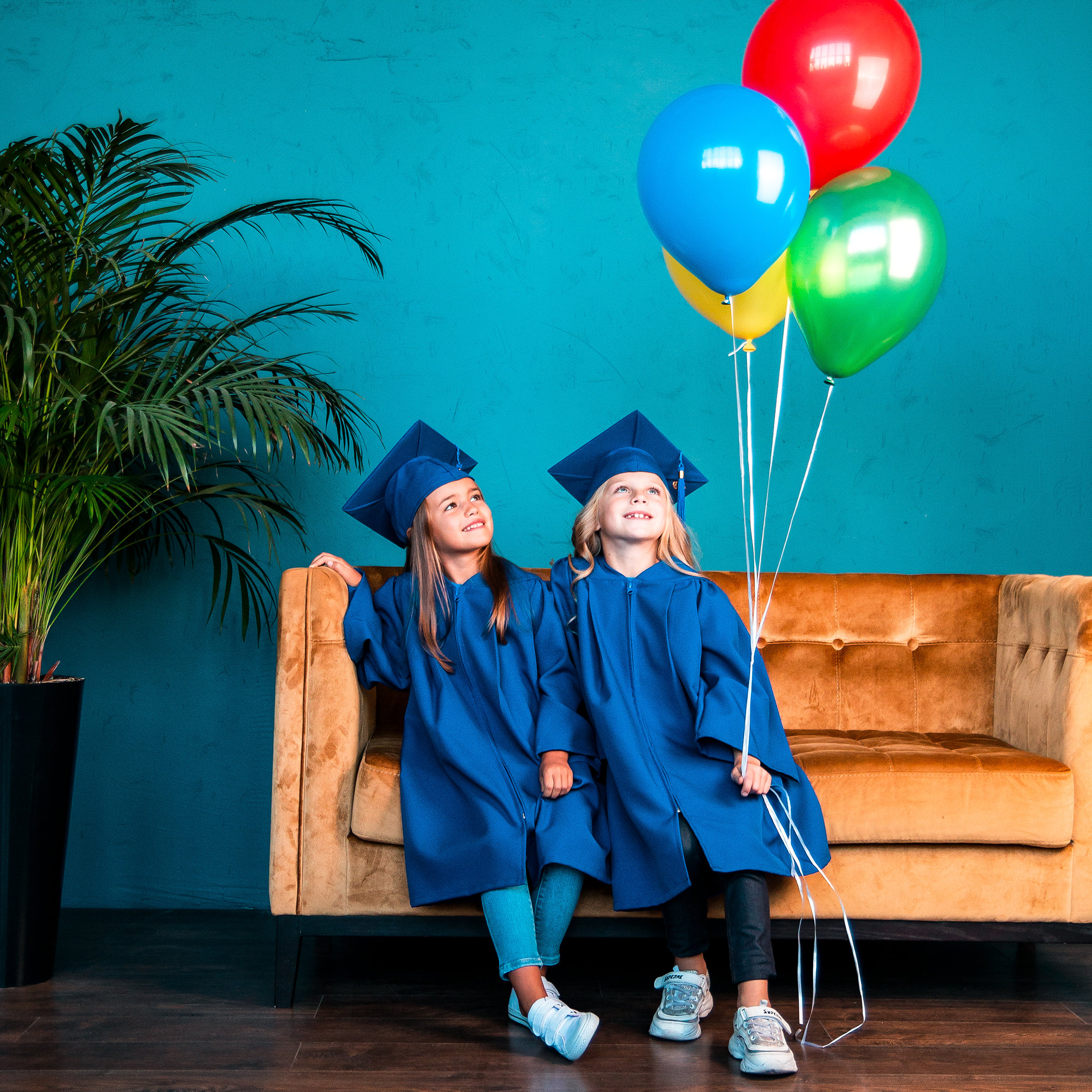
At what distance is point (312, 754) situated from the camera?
2098 mm

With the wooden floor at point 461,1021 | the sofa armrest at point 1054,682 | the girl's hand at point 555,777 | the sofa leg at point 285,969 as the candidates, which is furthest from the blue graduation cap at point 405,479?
the sofa armrest at point 1054,682

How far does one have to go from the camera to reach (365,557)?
2992 millimetres

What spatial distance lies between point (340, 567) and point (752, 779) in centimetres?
97

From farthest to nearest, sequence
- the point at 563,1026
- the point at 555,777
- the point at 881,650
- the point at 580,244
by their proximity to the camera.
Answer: the point at 580,244 < the point at 881,650 < the point at 555,777 < the point at 563,1026

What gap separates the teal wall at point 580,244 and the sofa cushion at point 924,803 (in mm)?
1013

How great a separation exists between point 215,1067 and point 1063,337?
285 cm

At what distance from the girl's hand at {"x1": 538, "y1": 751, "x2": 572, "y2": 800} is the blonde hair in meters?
0.40

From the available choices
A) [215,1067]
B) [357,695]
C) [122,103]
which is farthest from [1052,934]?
[122,103]

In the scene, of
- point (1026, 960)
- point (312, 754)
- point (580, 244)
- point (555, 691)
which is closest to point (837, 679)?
point (1026, 960)

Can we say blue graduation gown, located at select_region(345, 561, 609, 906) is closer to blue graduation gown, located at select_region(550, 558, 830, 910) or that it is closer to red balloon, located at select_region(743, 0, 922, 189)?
blue graduation gown, located at select_region(550, 558, 830, 910)

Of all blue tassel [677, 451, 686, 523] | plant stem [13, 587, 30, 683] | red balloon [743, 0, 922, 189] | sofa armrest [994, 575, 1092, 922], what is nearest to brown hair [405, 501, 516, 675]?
blue tassel [677, 451, 686, 523]

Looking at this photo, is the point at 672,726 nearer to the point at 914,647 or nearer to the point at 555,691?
the point at 555,691

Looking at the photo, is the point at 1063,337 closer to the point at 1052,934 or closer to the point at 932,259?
the point at 932,259

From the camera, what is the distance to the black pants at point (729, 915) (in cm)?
187
